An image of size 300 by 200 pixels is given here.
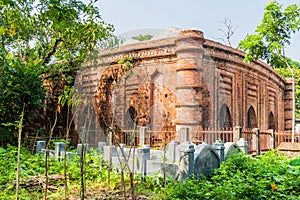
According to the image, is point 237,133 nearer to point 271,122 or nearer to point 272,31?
point 272,31

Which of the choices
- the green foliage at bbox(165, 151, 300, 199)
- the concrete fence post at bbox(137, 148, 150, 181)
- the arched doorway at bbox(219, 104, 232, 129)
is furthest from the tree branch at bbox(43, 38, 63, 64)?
the green foliage at bbox(165, 151, 300, 199)

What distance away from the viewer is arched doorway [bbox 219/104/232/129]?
33.8 ft

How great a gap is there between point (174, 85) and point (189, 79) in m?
0.64

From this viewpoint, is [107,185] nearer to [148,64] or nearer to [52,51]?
A: [148,64]

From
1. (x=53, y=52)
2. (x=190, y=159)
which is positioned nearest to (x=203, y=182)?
(x=190, y=159)

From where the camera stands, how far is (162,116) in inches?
378

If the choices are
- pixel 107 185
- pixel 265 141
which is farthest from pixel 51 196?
pixel 265 141

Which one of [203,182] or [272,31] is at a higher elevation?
[272,31]

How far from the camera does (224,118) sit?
10.6 meters

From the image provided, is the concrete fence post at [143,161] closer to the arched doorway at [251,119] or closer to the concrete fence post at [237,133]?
the concrete fence post at [237,133]

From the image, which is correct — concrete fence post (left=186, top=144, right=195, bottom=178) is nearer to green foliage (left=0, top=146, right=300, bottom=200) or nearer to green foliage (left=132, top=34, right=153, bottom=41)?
green foliage (left=0, top=146, right=300, bottom=200)

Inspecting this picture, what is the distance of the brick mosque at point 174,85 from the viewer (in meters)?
9.05

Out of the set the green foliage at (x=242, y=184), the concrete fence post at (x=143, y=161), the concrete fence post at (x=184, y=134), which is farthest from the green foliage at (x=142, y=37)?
the concrete fence post at (x=143, y=161)

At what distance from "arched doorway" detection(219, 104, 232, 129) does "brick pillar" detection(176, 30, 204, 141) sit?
1597mm
